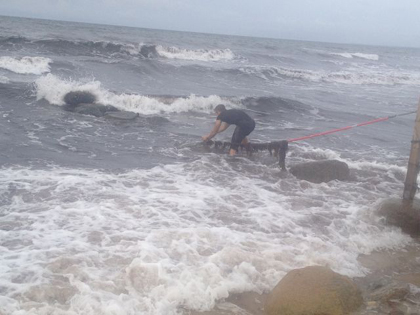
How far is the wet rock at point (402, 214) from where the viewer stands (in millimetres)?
6371

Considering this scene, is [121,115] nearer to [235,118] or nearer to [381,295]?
[235,118]

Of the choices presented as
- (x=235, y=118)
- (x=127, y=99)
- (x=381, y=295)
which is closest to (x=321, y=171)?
(x=235, y=118)

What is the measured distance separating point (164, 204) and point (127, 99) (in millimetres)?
9660

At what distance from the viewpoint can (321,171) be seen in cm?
873

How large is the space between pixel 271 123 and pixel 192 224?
942cm

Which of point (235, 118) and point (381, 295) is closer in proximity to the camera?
point (381, 295)

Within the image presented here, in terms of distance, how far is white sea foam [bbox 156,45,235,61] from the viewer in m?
33.0

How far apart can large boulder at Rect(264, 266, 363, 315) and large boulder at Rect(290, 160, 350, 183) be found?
4.39 metres

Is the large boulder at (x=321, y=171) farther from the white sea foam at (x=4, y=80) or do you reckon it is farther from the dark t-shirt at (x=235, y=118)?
the white sea foam at (x=4, y=80)

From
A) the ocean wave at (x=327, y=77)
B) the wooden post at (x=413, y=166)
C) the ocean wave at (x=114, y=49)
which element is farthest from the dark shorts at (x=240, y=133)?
the ocean wave at (x=114, y=49)

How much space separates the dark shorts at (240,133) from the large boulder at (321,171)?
1.46 metres

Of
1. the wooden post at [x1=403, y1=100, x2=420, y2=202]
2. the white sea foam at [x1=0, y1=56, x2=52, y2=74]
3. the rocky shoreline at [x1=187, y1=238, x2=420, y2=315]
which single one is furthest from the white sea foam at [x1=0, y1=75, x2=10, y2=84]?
the rocky shoreline at [x1=187, y1=238, x2=420, y2=315]

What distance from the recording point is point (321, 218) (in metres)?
6.83

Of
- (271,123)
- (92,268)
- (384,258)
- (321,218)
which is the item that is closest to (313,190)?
(321,218)
